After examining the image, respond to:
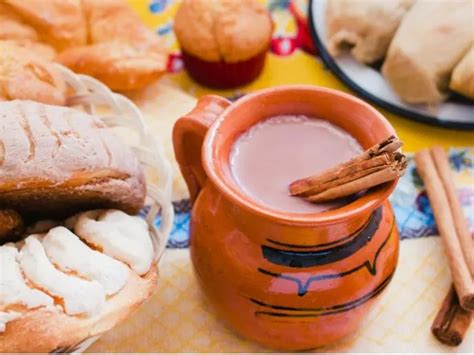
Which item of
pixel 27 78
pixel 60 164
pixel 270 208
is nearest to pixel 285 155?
pixel 270 208

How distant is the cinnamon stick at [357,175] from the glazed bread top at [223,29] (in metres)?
0.50

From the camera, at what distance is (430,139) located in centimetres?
107

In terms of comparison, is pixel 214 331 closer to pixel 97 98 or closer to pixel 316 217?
pixel 316 217

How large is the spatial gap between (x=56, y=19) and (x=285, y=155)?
553mm

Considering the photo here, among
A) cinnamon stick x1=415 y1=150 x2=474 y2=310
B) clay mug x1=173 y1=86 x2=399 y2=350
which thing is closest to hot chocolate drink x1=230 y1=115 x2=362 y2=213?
clay mug x1=173 y1=86 x2=399 y2=350

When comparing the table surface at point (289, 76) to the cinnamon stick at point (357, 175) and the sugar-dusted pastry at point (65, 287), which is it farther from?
the sugar-dusted pastry at point (65, 287)

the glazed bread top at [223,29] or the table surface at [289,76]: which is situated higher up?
the glazed bread top at [223,29]

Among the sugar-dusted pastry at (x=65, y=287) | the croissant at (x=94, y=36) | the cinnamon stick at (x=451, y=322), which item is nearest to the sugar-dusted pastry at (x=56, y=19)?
the croissant at (x=94, y=36)

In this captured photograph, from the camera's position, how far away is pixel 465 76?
1.02 m

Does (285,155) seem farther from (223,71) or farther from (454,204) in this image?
(223,71)

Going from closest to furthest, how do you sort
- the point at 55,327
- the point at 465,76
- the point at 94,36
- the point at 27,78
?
1. the point at 55,327
2. the point at 27,78
3. the point at 465,76
4. the point at 94,36

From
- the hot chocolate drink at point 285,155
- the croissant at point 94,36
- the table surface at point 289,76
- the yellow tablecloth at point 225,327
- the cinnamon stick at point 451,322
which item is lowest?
the yellow tablecloth at point 225,327

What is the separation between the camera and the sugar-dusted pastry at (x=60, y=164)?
2.23 ft

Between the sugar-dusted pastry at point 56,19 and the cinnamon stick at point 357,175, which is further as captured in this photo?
the sugar-dusted pastry at point 56,19
